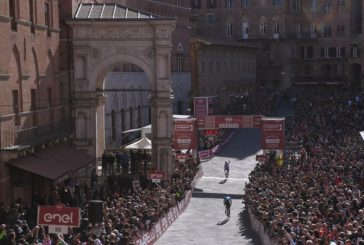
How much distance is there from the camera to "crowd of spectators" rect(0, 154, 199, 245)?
21.5 metres

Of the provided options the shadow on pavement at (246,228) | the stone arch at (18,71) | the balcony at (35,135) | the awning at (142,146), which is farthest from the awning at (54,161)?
the shadow on pavement at (246,228)

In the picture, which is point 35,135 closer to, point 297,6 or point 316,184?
point 316,184

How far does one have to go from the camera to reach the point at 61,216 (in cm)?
1981

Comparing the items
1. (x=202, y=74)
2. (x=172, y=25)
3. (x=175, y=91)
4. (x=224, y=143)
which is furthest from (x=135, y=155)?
(x=202, y=74)

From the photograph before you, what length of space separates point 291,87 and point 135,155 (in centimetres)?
5741

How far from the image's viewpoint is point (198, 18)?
325 ft

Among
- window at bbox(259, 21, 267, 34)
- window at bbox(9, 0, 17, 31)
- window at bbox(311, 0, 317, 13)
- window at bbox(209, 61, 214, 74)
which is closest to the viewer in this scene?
window at bbox(9, 0, 17, 31)

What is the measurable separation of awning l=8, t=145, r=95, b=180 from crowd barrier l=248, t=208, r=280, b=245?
25.1ft

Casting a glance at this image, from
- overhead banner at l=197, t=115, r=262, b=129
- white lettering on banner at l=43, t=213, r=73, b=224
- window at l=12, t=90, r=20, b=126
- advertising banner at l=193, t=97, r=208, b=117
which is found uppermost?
window at l=12, t=90, r=20, b=126

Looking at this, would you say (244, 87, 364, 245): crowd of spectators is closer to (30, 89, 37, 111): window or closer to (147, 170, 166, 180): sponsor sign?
(147, 170, 166, 180): sponsor sign

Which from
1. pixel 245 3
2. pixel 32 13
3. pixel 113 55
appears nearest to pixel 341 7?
pixel 245 3

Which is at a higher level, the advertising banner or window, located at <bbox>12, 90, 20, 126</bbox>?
window, located at <bbox>12, 90, 20, 126</bbox>

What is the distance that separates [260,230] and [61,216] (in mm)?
11109

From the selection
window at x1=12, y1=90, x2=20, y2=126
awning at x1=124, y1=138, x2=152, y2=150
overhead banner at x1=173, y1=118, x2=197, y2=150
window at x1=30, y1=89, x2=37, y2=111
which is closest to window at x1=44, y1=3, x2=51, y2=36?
window at x1=30, y1=89, x2=37, y2=111
